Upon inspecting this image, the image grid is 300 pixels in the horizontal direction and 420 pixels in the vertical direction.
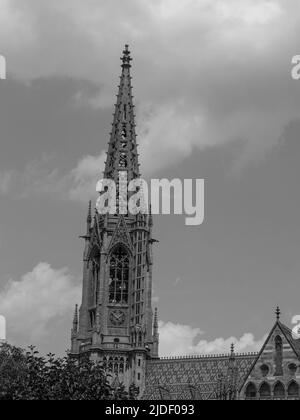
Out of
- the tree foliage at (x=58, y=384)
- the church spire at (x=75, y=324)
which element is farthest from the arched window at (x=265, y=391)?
the church spire at (x=75, y=324)

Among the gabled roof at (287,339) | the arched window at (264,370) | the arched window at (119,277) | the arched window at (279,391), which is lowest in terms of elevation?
the arched window at (279,391)

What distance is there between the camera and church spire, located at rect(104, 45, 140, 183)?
142 m

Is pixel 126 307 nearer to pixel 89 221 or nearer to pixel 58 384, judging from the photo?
pixel 89 221

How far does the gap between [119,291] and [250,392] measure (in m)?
50.3

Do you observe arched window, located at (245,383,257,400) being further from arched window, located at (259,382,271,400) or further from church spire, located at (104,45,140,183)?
church spire, located at (104,45,140,183)

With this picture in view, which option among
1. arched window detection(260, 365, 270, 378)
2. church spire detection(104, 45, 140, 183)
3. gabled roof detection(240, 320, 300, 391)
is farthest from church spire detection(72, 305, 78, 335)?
arched window detection(260, 365, 270, 378)

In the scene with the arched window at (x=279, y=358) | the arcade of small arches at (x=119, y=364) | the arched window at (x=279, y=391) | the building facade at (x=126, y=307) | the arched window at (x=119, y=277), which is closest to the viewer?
the arched window at (x=279, y=391)

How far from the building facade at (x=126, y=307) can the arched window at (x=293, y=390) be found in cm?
3084

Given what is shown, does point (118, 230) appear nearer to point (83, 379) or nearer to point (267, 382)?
point (267, 382)

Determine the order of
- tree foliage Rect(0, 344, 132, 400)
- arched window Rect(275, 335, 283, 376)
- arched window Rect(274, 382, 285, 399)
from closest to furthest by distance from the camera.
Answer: tree foliage Rect(0, 344, 132, 400) < arched window Rect(274, 382, 285, 399) < arched window Rect(275, 335, 283, 376)

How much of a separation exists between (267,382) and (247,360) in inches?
1377

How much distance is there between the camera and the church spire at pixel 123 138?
142 meters

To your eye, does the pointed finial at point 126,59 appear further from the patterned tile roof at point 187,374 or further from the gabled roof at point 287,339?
the gabled roof at point 287,339
